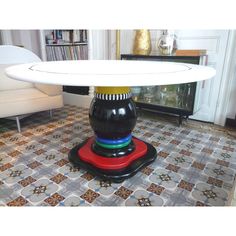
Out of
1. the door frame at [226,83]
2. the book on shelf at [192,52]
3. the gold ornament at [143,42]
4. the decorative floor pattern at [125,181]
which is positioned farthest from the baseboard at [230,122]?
the gold ornament at [143,42]

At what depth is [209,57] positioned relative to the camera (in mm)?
2211

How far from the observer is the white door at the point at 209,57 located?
2.13m

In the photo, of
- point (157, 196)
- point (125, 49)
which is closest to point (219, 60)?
point (125, 49)

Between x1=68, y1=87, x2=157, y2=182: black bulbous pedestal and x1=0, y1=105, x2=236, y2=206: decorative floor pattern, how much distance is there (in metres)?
0.06

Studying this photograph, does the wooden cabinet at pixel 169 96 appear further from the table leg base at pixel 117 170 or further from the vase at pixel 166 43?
the table leg base at pixel 117 170

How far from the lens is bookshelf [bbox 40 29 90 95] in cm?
303

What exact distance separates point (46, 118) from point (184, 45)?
1.79 m

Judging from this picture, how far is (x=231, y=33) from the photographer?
6.60 feet

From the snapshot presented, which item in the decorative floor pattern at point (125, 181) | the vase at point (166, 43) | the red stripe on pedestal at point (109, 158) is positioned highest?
the vase at point (166, 43)

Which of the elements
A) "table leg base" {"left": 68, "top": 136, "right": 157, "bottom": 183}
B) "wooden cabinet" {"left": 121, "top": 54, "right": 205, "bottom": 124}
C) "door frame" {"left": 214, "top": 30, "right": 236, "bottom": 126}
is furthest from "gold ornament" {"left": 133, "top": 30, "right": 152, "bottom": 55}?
"table leg base" {"left": 68, "top": 136, "right": 157, "bottom": 183}

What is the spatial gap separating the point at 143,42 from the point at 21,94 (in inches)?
56.2

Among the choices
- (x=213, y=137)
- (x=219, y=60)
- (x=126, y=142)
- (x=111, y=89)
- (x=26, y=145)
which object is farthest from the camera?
(x=219, y=60)

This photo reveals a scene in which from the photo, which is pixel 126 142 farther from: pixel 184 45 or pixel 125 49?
pixel 125 49

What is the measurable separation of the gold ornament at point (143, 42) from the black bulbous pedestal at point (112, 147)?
1151mm
